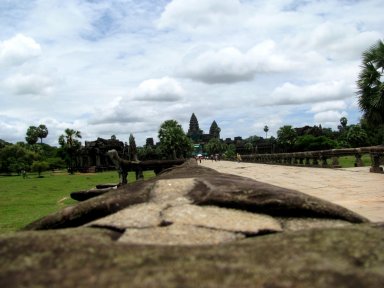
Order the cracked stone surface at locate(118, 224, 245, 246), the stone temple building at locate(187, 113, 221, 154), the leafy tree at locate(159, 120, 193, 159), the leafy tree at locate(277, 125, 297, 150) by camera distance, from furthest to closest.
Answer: the stone temple building at locate(187, 113, 221, 154)
the leafy tree at locate(277, 125, 297, 150)
the leafy tree at locate(159, 120, 193, 159)
the cracked stone surface at locate(118, 224, 245, 246)

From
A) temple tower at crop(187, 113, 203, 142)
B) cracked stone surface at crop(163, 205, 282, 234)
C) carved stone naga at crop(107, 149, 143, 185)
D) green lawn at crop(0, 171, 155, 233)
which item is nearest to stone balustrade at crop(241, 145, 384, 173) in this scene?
carved stone naga at crop(107, 149, 143, 185)

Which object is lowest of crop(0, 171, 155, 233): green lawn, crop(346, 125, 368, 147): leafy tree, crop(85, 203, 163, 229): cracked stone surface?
crop(0, 171, 155, 233): green lawn

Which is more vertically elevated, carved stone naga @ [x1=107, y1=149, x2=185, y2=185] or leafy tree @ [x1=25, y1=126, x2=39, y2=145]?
leafy tree @ [x1=25, y1=126, x2=39, y2=145]

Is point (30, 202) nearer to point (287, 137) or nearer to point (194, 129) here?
point (287, 137)

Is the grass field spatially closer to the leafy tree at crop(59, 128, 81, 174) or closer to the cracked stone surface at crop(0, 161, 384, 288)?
the cracked stone surface at crop(0, 161, 384, 288)

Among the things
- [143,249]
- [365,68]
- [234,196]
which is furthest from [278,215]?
[365,68]

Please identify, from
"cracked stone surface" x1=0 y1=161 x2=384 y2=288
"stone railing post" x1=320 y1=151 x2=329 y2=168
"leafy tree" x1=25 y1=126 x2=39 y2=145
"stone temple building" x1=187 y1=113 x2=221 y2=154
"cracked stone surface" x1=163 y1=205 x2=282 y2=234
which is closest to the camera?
"cracked stone surface" x1=0 y1=161 x2=384 y2=288

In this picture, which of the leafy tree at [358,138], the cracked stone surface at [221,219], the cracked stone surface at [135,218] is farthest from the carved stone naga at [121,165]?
the leafy tree at [358,138]

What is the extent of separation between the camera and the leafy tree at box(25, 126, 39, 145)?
120188 mm

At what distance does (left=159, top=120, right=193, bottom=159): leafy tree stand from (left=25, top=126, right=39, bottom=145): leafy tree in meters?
46.1

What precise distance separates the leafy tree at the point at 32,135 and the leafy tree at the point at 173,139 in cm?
4606

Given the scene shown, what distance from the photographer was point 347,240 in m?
1.89

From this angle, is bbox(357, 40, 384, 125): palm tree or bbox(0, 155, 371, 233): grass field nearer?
bbox(0, 155, 371, 233): grass field

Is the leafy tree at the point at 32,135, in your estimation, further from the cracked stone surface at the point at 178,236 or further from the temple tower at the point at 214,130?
the cracked stone surface at the point at 178,236
